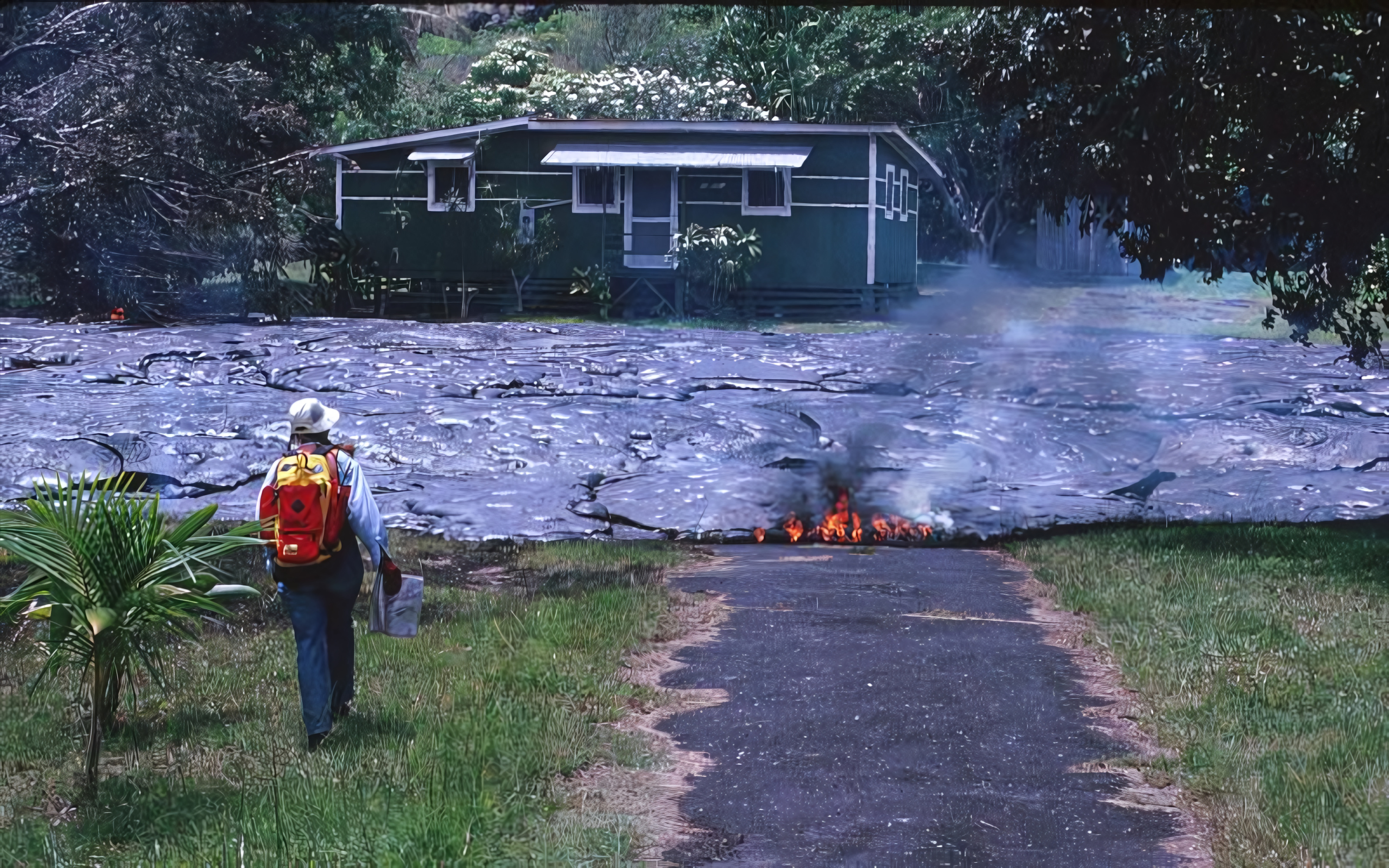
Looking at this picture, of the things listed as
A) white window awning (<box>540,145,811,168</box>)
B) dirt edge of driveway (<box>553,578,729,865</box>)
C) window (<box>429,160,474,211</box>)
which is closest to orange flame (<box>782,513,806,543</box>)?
dirt edge of driveway (<box>553,578,729,865</box>)

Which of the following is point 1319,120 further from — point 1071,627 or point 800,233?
point 800,233

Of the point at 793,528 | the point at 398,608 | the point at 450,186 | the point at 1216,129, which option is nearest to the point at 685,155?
the point at 450,186

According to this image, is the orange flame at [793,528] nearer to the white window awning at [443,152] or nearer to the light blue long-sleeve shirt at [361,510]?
the light blue long-sleeve shirt at [361,510]

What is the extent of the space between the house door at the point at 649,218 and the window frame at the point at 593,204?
20cm

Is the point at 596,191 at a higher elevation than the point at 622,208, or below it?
higher

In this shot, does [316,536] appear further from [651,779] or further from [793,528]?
[793,528]

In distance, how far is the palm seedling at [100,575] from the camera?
628 centimetres

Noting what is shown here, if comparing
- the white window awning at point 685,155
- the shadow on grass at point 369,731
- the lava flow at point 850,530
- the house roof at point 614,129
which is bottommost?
the lava flow at point 850,530

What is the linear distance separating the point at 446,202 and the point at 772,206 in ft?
→ 22.6

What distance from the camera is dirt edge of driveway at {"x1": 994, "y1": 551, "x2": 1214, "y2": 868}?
612cm

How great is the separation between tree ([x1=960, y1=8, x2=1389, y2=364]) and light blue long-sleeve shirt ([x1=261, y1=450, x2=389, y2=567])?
8.29 metres

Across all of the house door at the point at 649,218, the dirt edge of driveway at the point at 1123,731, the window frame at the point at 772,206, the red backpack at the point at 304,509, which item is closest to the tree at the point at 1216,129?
the dirt edge of driveway at the point at 1123,731

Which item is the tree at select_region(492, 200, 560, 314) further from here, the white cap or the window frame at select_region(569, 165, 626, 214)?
the white cap

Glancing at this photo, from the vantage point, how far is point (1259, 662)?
8.79m
